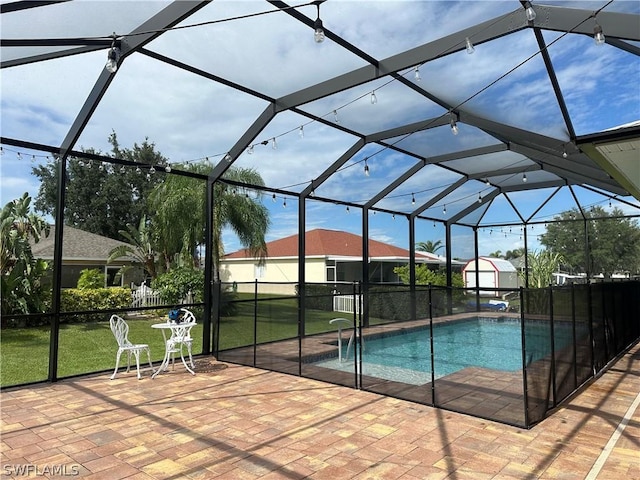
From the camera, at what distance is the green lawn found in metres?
6.67

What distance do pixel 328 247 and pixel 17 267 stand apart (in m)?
12.3

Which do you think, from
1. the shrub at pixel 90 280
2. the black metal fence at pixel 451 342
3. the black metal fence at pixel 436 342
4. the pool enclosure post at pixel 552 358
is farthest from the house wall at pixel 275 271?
the pool enclosure post at pixel 552 358

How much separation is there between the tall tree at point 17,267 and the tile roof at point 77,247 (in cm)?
297

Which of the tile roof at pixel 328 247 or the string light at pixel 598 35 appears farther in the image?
the tile roof at pixel 328 247

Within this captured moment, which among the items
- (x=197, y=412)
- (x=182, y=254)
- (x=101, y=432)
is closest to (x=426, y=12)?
(x=197, y=412)

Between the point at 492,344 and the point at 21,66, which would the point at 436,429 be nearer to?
the point at 492,344

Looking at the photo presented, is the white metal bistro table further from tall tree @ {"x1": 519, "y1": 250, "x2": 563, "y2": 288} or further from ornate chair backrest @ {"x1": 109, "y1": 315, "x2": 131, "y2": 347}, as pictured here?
tall tree @ {"x1": 519, "y1": 250, "x2": 563, "y2": 288}

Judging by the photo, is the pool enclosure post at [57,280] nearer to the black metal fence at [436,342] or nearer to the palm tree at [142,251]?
the black metal fence at [436,342]

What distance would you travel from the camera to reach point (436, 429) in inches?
154

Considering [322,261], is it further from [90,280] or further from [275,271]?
[90,280]

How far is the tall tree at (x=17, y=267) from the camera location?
442 inches

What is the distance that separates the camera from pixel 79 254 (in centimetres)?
1619

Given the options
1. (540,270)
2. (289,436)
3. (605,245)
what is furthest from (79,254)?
(605,245)

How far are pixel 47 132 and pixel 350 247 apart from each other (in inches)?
653
